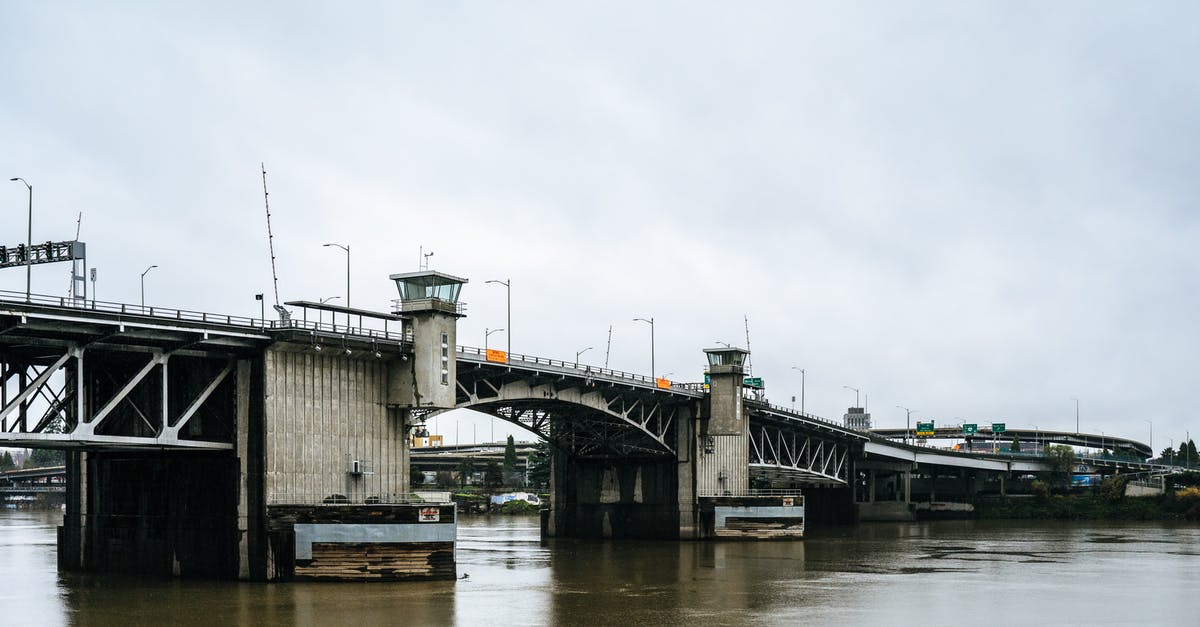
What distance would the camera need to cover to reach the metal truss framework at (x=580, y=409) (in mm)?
86500

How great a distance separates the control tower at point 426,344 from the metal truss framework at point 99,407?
9.99 meters

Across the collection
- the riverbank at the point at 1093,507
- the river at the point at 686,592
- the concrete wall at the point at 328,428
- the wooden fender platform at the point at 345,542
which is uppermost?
the concrete wall at the point at 328,428

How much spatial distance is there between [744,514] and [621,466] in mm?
11518

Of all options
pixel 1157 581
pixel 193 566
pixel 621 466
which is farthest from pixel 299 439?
pixel 621 466

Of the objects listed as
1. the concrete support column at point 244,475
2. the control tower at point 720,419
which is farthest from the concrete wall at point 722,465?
the concrete support column at point 244,475

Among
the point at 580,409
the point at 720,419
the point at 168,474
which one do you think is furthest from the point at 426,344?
the point at 720,419

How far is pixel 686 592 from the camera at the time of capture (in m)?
61.2

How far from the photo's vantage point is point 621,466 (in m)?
113

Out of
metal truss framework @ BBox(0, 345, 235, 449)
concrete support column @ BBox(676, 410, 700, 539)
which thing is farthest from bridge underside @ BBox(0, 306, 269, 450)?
concrete support column @ BBox(676, 410, 700, 539)

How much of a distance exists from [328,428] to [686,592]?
19.9 meters

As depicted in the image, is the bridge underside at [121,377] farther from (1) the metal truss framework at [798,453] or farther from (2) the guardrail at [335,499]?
(1) the metal truss framework at [798,453]

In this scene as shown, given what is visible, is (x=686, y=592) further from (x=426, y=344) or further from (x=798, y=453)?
(x=798, y=453)

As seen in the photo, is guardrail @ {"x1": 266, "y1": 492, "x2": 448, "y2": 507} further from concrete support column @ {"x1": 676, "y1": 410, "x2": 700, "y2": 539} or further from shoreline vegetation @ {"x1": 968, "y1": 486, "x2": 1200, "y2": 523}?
shoreline vegetation @ {"x1": 968, "y1": 486, "x2": 1200, "y2": 523}

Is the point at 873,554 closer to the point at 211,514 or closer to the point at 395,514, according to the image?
the point at 395,514
